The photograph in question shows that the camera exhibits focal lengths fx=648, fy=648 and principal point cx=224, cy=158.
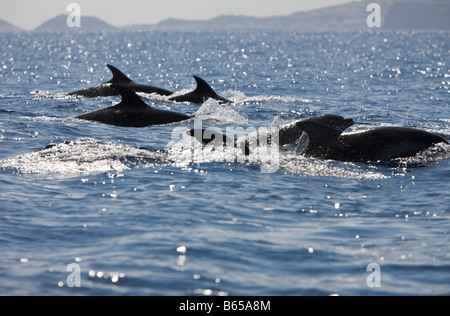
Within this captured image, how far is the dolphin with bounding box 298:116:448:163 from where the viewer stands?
43.5 ft

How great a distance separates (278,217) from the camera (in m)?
9.84

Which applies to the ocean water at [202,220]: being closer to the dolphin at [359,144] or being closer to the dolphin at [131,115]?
the dolphin at [359,144]

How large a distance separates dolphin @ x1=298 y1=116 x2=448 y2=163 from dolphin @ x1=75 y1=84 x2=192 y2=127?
18.3ft

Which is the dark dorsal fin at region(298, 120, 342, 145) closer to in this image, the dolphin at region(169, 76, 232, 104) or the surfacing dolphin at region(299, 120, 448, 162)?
the surfacing dolphin at region(299, 120, 448, 162)

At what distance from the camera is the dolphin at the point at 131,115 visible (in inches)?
693

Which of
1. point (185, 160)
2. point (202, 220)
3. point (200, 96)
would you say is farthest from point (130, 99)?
point (202, 220)

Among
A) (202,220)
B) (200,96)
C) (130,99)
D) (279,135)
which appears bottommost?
(202,220)

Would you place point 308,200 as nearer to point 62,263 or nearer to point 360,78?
point 62,263

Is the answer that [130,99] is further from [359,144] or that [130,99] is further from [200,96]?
[359,144]

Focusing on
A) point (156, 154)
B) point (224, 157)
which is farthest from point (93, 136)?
point (224, 157)

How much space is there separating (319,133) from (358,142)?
83 centimetres

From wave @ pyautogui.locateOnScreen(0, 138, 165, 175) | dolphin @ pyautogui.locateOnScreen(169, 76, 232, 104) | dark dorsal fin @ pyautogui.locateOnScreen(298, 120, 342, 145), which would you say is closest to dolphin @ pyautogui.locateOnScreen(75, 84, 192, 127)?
wave @ pyautogui.locateOnScreen(0, 138, 165, 175)

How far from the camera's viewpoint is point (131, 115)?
58.6 ft

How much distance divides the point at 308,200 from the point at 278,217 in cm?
109
